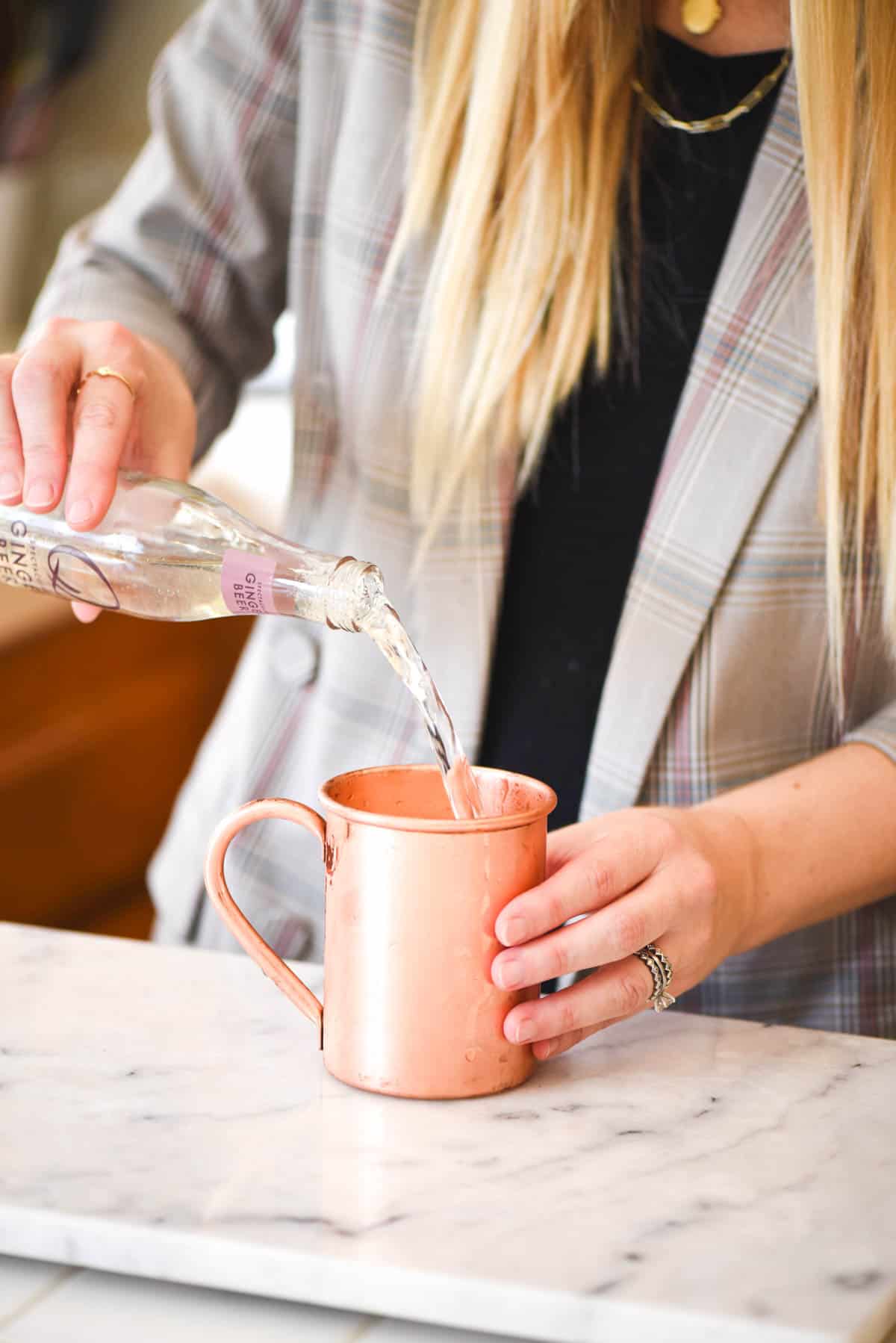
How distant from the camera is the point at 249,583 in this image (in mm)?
735

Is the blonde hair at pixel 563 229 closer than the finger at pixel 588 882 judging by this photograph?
No

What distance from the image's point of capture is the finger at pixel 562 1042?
67 cm

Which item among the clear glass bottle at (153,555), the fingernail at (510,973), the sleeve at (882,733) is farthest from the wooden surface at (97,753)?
the fingernail at (510,973)

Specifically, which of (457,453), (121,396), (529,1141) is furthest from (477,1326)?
(457,453)

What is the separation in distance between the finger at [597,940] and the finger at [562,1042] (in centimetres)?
3

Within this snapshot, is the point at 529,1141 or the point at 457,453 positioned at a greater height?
the point at 457,453

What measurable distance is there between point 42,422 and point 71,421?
2.5 inches

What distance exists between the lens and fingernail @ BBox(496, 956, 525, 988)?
0.63 m

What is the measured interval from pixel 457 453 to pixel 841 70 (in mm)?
333

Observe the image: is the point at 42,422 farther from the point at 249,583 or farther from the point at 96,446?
the point at 249,583

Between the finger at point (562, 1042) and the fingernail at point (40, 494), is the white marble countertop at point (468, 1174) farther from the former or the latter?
the fingernail at point (40, 494)

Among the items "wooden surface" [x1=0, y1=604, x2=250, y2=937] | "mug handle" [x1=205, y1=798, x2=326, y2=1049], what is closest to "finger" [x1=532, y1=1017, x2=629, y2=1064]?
"mug handle" [x1=205, y1=798, x2=326, y2=1049]

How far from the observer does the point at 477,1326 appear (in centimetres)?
50

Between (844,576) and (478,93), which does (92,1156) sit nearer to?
(844,576)
